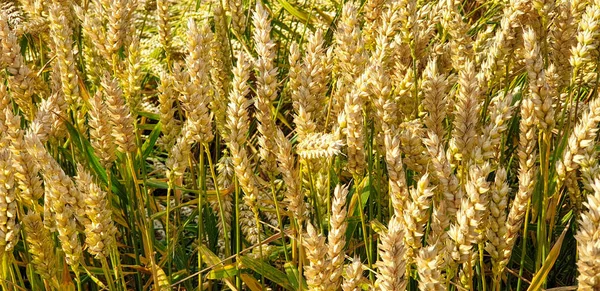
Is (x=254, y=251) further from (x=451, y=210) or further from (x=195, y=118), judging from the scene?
(x=451, y=210)

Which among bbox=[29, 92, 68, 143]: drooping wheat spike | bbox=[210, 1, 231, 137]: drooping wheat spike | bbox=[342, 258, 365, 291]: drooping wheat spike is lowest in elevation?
bbox=[342, 258, 365, 291]: drooping wheat spike

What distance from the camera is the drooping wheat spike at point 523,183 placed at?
1430 millimetres

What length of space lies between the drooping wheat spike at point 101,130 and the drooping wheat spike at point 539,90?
2.81 ft

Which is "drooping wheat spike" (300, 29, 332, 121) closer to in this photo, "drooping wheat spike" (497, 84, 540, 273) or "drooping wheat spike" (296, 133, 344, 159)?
"drooping wheat spike" (296, 133, 344, 159)

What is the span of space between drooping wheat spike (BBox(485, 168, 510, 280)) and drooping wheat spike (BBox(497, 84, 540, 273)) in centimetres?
1

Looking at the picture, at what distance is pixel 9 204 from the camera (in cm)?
142

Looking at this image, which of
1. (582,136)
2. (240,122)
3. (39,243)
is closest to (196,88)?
(240,122)

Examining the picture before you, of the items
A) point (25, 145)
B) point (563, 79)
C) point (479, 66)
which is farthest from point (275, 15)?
point (25, 145)

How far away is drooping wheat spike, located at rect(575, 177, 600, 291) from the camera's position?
1.07 m

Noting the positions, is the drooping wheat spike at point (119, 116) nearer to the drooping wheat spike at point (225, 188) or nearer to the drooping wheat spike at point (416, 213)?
the drooping wheat spike at point (225, 188)

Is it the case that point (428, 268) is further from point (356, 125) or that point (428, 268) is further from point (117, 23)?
point (117, 23)

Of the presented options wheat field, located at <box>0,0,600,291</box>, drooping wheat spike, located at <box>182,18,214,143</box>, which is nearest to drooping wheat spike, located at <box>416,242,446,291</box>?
wheat field, located at <box>0,0,600,291</box>

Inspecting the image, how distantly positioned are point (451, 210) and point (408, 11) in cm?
54

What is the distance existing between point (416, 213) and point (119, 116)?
0.65 metres
